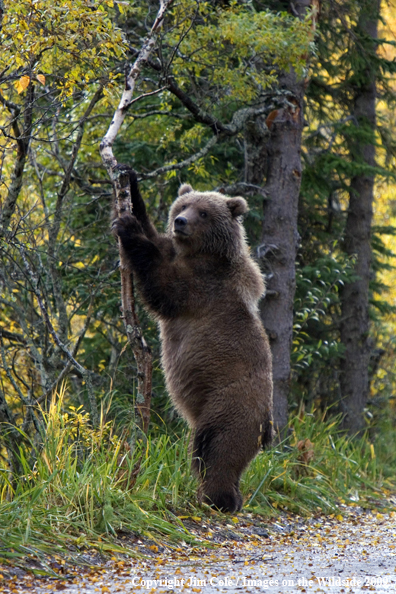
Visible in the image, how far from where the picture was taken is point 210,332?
20.9 feet

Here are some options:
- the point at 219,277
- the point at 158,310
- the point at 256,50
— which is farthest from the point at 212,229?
the point at 256,50

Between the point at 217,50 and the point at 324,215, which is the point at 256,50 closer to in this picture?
the point at 217,50

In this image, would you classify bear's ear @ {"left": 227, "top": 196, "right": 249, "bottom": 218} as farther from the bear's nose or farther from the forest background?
the forest background

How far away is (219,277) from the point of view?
22.0ft

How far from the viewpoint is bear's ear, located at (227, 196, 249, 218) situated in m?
6.89

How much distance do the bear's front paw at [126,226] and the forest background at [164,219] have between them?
902mm

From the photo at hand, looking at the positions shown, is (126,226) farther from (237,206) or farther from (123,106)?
(237,206)

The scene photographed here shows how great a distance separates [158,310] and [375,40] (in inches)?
282

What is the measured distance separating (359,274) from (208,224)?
604cm

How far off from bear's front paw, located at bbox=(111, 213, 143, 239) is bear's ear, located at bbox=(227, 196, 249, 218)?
118 cm

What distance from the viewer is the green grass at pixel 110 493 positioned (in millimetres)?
4637

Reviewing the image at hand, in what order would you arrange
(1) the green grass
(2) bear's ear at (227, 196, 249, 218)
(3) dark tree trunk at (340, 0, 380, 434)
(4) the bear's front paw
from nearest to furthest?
(1) the green grass < (4) the bear's front paw < (2) bear's ear at (227, 196, 249, 218) < (3) dark tree trunk at (340, 0, 380, 434)

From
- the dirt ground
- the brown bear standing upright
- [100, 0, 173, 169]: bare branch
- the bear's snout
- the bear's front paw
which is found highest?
[100, 0, 173, 169]: bare branch

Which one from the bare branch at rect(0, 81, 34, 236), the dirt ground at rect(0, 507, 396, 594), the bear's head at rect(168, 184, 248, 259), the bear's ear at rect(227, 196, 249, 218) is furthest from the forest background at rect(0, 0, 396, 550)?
the bear's ear at rect(227, 196, 249, 218)
